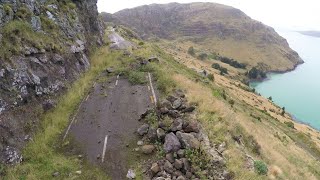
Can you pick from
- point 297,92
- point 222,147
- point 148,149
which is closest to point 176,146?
point 148,149

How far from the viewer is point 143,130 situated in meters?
19.7

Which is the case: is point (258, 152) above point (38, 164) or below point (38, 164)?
below

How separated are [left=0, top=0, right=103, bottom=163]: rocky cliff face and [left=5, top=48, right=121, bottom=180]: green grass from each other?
60 centimetres

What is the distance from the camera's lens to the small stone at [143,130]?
19.6m

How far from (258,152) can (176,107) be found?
543 cm

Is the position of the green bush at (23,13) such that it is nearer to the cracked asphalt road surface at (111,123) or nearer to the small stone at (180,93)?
the cracked asphalt road surface at (111,123)

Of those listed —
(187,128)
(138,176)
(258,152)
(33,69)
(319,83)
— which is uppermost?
(33,69)

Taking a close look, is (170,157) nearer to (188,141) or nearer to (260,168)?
(188,141)

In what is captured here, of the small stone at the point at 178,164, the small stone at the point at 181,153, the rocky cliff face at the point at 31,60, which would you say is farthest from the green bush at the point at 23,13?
the small stone at the point at 178,164

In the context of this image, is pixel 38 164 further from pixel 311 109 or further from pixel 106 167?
pixel 311 109

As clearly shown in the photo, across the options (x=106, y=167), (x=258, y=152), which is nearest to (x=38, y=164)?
(x=106, y=167)

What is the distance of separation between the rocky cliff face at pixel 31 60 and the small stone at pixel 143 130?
5.71 meters

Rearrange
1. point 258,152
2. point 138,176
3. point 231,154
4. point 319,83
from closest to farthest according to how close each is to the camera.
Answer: point 138,176 → point 231,154 → point 258,152 → point 319,83

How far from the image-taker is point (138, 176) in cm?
1627
